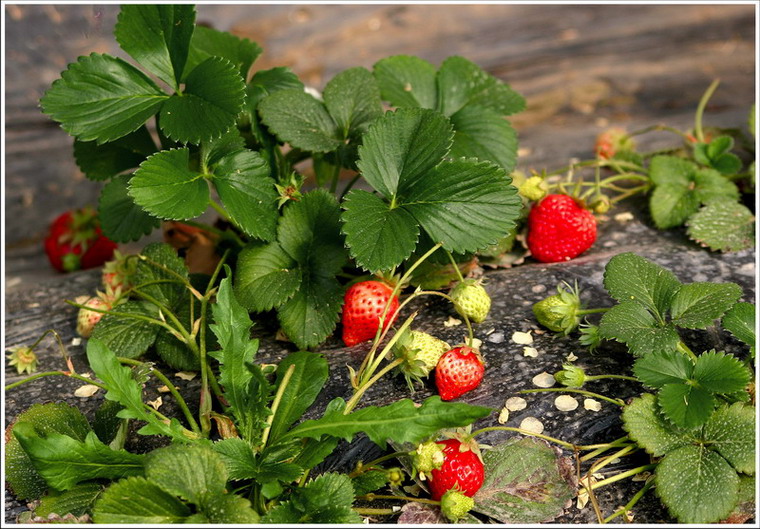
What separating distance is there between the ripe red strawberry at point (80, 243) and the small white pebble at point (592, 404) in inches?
Answer: 43.9

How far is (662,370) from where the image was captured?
3.14ft

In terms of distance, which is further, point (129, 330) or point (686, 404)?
point (129, 330)

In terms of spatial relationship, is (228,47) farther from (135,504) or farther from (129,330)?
(135,504)

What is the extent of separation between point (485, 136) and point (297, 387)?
21.1 inches

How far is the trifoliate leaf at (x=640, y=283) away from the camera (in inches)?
41.3

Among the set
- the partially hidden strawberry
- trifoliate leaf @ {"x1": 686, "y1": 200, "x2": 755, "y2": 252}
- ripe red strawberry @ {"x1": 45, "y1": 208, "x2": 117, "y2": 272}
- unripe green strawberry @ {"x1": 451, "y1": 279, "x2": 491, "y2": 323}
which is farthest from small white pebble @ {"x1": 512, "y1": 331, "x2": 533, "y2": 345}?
ripe red strawberry @ {"x1": 45, "y1": 208, "x2": 117, "y2": 272}

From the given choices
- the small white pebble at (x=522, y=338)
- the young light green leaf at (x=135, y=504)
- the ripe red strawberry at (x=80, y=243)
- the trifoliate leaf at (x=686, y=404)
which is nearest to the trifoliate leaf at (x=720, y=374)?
the trifoliate leaf at (x=686, y=404)

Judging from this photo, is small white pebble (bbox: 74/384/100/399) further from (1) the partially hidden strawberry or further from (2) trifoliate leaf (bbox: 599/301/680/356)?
(2) trifoliate leaf (bbox: 599/301/680/356)

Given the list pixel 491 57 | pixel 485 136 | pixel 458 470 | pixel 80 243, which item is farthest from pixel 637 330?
pixel 491 57

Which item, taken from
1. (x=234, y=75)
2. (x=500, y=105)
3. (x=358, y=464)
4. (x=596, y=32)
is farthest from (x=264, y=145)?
(x=596, y=32)

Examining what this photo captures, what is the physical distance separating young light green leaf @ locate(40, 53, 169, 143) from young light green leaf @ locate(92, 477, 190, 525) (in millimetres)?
466

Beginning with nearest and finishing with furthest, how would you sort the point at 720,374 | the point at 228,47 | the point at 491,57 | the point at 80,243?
1. the point at 720,374
2. the point at 228,47
3. the point at 80,243
4. the point at 491,57

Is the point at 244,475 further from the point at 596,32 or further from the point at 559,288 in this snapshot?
the point at 596,32

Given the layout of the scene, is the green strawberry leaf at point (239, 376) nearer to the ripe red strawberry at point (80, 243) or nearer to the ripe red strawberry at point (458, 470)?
the ripe red strawberry at point (458, 470)
